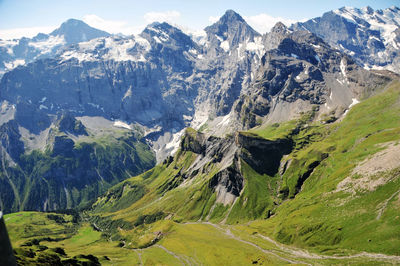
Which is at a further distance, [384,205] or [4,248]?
[384,205]

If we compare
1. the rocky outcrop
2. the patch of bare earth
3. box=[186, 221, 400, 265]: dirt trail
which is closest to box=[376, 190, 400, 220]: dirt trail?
the patch of bare earth

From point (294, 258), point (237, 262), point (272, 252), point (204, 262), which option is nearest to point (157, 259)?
point (204, 262)

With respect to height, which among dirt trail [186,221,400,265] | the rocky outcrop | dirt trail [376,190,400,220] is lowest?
dirt trail [186,221,400,265]

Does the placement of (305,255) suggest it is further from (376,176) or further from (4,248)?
(4,248)

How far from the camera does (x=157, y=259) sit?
184 m

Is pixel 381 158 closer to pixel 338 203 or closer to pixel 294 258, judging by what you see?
pixel 338 203

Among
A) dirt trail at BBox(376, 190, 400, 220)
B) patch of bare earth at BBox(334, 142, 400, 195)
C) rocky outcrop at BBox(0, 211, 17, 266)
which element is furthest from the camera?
patch of bare earth at BBox(334, 142, 400, 195)

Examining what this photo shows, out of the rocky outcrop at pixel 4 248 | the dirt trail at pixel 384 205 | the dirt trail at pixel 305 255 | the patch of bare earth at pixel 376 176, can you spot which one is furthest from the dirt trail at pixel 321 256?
the rocky outcrop at pixel 4 248

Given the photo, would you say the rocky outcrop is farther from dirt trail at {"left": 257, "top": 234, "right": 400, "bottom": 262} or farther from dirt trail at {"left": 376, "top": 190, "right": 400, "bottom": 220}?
dirt trail at {"left": 376, "top": 190, "right": 400, "bottom": 220}

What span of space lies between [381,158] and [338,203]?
157ft

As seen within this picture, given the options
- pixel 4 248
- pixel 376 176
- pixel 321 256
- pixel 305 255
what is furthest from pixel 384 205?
pixel 4 248

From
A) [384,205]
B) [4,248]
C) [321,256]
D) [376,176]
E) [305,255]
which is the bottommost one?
[305,255]

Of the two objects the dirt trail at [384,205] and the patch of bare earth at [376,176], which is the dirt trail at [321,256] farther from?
the patch of bare earth at [376,176]

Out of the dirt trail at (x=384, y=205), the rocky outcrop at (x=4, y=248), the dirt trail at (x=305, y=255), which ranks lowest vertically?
the dirt trail at (x=305, y=255)
